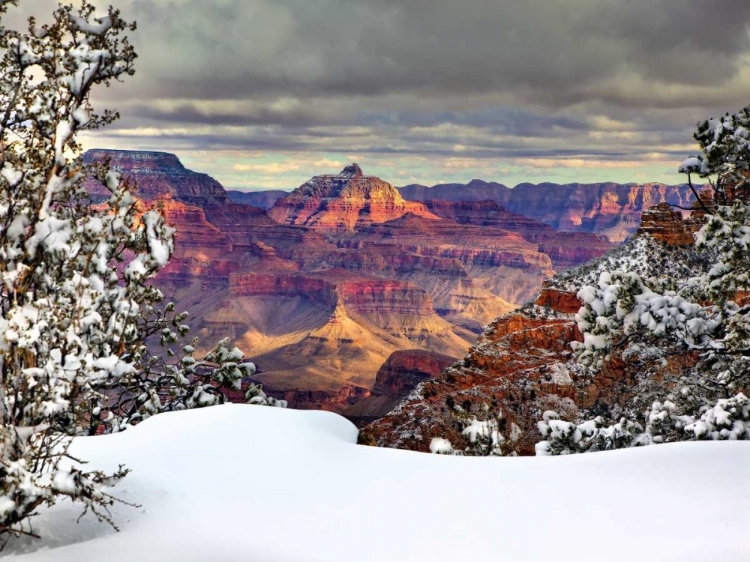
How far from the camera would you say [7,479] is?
9.21m

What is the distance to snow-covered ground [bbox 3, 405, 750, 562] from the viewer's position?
10.2 meters

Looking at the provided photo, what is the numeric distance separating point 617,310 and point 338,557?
26.4 ft

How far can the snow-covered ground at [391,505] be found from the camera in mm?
10219

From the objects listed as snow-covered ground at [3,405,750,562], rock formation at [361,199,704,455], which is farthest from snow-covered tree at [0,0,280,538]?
rock formation at [361,199,704,455]

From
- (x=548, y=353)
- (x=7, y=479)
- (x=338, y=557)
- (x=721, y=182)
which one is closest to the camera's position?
(x=7, y=479)

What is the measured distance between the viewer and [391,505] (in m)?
11.9

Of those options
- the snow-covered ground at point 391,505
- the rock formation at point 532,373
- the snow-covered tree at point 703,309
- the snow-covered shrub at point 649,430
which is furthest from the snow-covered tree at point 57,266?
the rock formation at point 532,373

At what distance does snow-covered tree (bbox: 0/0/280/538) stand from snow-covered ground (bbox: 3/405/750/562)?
0.99 metres

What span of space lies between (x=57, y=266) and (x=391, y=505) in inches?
224

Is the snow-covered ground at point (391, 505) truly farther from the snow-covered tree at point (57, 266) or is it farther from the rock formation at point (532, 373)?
the rock formation at point (532, 373)

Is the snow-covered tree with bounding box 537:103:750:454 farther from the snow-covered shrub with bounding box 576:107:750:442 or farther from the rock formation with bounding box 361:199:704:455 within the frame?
the rock formation with bounding box 361:199:704:455

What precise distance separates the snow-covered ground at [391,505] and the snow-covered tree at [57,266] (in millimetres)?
992

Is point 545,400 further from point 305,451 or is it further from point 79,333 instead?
point 79,333

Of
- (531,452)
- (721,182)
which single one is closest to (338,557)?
(721,182)
